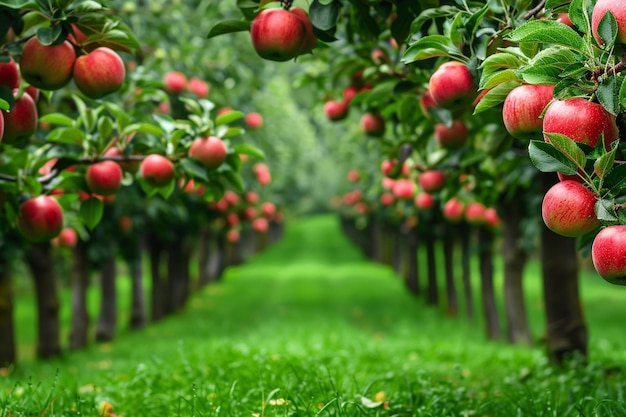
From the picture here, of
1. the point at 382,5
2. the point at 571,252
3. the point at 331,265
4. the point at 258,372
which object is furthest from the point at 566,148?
the point at 331,265

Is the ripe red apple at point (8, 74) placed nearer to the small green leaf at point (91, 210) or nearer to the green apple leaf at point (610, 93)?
the small green leaf at point (91, 210)

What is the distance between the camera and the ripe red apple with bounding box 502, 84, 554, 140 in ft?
6.62

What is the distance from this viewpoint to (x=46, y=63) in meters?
2.62

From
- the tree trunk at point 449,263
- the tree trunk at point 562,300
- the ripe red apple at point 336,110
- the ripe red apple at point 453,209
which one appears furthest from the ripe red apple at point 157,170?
the tree trunk at point 449,263

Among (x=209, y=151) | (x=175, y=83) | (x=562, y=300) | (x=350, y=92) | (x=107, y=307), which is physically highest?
(x=175, y=83)

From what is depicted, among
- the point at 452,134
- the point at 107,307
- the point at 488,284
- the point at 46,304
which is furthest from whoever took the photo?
the point at 107,307

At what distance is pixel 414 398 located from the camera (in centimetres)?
346

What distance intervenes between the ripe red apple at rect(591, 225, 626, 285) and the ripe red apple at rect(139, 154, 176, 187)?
82.6 inches

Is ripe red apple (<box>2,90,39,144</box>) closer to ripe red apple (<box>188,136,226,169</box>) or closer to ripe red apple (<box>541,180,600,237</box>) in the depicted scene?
ripe red apple (<box>188,136,226,169</box>)

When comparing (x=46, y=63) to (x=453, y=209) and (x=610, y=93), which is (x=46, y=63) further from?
(x=453, y=209)

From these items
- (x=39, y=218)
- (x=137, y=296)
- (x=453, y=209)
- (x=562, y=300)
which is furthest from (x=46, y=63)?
(x=137, y=296)

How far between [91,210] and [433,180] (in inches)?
91.3

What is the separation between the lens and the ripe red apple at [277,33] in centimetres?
261

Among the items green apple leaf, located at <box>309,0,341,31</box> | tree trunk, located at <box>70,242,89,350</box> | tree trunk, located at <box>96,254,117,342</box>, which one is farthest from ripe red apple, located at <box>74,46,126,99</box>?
tree trunk, located at <box>96,254,117,342</box>
